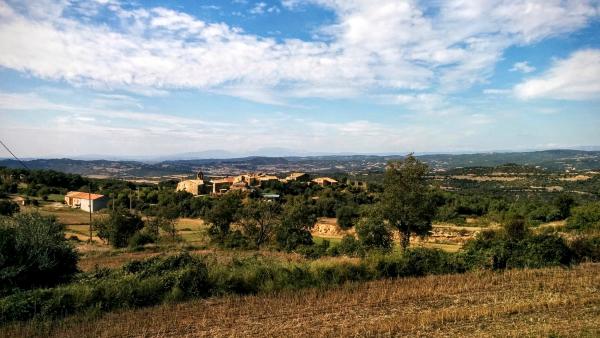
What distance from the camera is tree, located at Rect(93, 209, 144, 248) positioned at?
3956 cm

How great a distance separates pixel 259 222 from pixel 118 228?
13.9m

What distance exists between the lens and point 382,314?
1079 centimetres

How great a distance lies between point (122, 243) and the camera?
39.9 metres

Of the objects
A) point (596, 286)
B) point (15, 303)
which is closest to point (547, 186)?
point (596, 286)

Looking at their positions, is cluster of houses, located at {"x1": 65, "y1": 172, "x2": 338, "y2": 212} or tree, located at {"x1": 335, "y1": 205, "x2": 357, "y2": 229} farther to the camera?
cluster of houses, located at {"x1": 65, "y1": 172, "x2": 338, "y2": 212}

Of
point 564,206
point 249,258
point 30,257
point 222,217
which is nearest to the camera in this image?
point 30,257

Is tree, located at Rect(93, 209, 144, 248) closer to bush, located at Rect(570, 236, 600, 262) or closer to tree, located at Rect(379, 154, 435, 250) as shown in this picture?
tree, located at Rect(379, 154, 435, 250)

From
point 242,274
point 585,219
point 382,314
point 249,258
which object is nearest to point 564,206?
point 585,219

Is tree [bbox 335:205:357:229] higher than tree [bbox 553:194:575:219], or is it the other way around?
tree [bbox 553:194:575:219]

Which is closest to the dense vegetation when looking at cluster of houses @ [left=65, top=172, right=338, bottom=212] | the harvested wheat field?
the harvested wheat field

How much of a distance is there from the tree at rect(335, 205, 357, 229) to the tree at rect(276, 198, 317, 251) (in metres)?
14.4

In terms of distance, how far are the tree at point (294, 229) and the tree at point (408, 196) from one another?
339 inches

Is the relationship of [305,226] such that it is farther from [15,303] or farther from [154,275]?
[15,303]

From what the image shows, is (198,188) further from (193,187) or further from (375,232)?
(375,232)
